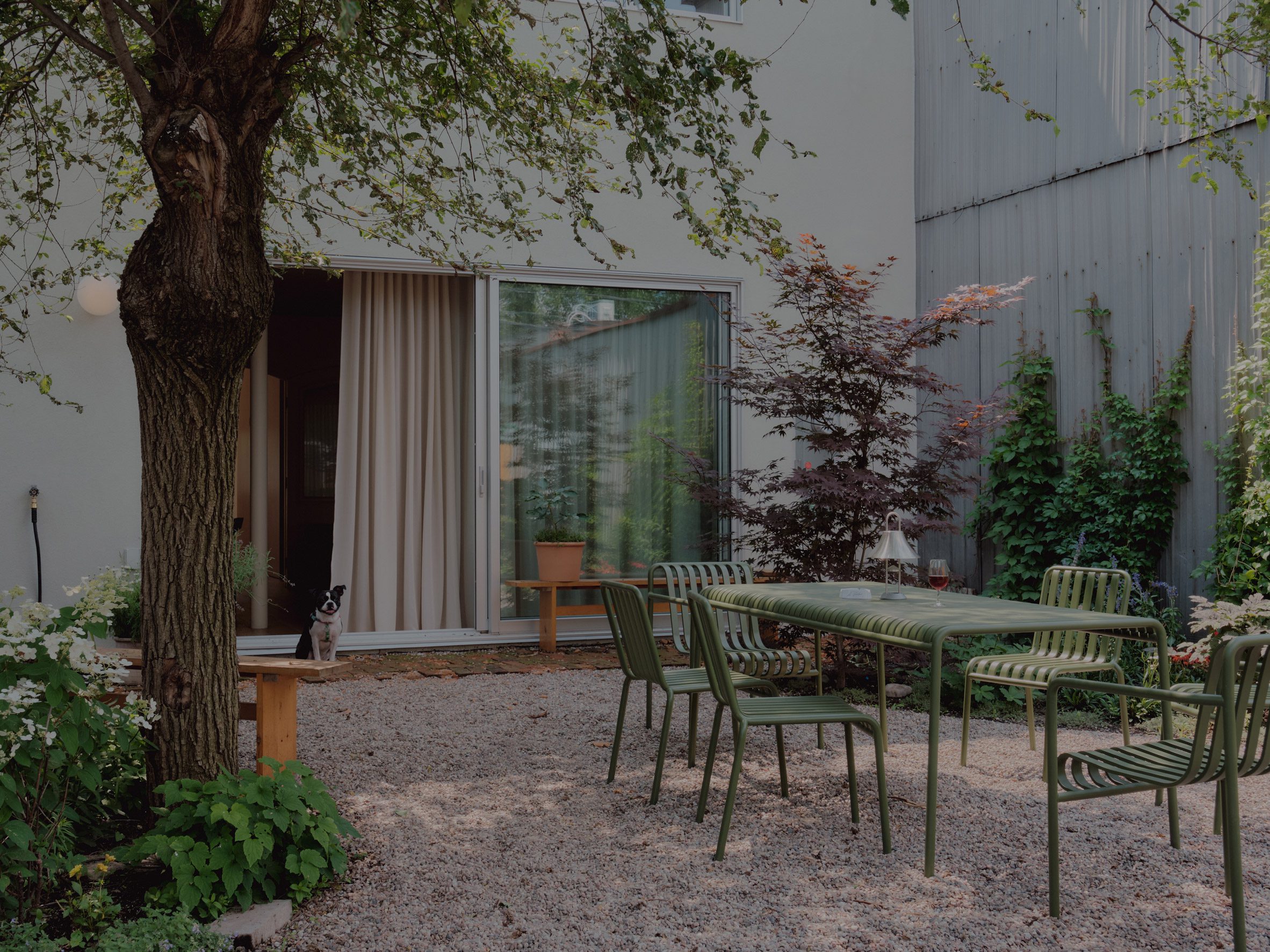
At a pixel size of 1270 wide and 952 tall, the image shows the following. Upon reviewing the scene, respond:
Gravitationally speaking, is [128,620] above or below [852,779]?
above

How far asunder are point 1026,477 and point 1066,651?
2.86 metres

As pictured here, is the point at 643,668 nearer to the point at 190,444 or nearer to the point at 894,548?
the point at 894,548

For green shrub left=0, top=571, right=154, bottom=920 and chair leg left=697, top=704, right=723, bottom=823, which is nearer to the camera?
green shrub left=0, top=571, right=154, bottom=920

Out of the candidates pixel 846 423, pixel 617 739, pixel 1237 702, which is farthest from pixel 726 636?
pixel 1237 702

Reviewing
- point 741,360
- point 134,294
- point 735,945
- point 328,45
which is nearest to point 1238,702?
point 735,945

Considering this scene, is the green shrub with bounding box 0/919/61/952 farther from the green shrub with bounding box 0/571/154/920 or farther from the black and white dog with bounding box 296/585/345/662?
the black and white dog with bounding box 296/585/345/662

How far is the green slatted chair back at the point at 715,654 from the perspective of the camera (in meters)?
2.85

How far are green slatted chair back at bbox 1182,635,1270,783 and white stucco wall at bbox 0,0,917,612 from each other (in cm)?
469

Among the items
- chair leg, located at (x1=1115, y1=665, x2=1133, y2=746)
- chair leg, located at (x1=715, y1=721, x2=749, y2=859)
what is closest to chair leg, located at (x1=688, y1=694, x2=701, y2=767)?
chair leg, located at (x1=715, y1=721, x2=749, y2=859)

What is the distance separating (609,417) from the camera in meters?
6.86

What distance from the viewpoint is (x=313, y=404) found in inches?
384

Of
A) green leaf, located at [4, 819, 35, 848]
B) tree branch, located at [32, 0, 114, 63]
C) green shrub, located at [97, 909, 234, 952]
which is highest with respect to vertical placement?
tree branch, located at [32, 0, 114, 63]

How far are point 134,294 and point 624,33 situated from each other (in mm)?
1653

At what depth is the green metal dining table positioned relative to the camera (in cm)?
279
